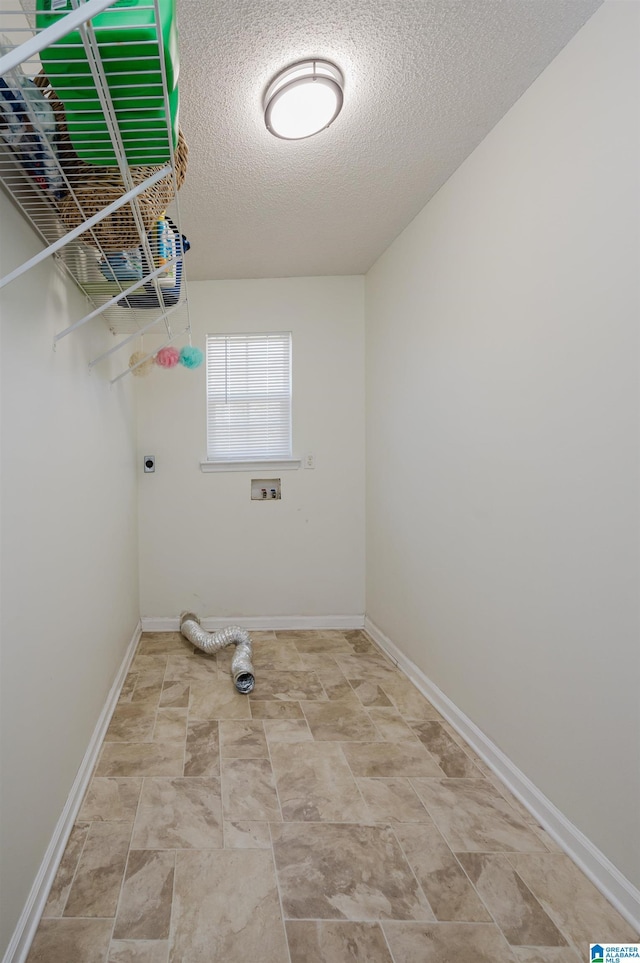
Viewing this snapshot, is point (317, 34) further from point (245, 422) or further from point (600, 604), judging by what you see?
point (245, 422)

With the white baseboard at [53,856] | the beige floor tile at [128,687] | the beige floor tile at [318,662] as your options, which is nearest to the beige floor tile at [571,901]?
the white baseboard at [53,856]

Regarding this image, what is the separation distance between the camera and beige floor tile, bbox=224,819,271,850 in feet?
4.86

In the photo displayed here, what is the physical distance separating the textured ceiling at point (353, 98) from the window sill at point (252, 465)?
56.0 inches

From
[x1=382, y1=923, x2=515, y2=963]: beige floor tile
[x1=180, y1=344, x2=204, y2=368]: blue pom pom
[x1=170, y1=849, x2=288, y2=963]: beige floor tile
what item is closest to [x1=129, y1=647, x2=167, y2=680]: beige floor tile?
[x1=170, y1=849, x2=288, y2=963]: beige floor tile

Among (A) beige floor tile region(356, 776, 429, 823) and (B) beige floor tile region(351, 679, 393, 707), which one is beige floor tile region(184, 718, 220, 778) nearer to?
(A) beige floor tile region(356, 776, 429, 823)

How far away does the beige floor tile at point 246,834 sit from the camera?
148 cm

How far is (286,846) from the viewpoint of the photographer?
4.87 feet

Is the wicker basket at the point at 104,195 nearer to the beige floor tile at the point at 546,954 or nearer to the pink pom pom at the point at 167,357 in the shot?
the pink pom pom at the point at 167,357

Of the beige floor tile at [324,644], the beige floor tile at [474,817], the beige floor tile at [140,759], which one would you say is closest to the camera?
the beige floor tile at [474,817]

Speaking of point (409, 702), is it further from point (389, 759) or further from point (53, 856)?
point (53, 856)

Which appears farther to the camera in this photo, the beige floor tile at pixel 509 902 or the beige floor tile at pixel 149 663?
the beige floor tile at pixel 149 663

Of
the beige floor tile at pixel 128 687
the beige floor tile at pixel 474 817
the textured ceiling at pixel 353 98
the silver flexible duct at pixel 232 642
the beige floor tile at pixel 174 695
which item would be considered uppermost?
the textured ceiling at pixel 353 98

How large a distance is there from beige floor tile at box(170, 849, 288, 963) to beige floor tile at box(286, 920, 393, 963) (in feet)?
0.12

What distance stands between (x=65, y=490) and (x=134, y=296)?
86cm
